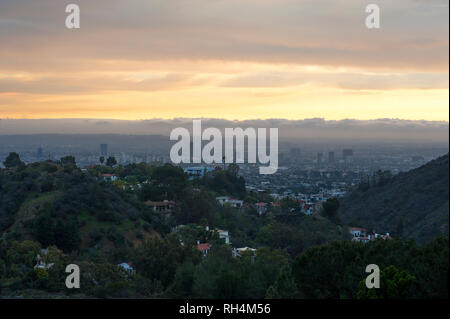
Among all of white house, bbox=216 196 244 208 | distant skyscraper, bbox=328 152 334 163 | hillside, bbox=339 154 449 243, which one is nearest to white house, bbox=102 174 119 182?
white house, bbox=216 196 244 208

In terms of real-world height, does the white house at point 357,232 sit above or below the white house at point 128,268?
below

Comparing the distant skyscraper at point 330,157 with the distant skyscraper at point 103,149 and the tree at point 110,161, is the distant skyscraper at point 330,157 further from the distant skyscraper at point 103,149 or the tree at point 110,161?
the tree at point 110,161

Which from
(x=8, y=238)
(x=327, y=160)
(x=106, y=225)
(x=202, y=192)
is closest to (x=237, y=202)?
(x=202, y=192)

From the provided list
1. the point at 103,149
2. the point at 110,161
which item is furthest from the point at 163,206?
the point at 103,149

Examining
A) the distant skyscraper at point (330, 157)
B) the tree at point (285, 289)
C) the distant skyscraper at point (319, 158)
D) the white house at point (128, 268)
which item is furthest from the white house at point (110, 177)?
the distant skyscraper at point (319, 158)

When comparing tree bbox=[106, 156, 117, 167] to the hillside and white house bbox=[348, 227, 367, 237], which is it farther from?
white house bbox=[348, 227, 367, 237]

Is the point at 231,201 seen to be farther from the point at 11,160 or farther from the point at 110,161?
the point at 11,160

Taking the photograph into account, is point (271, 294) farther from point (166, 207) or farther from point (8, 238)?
point (166, 207)

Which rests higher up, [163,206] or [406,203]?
[163,206]
